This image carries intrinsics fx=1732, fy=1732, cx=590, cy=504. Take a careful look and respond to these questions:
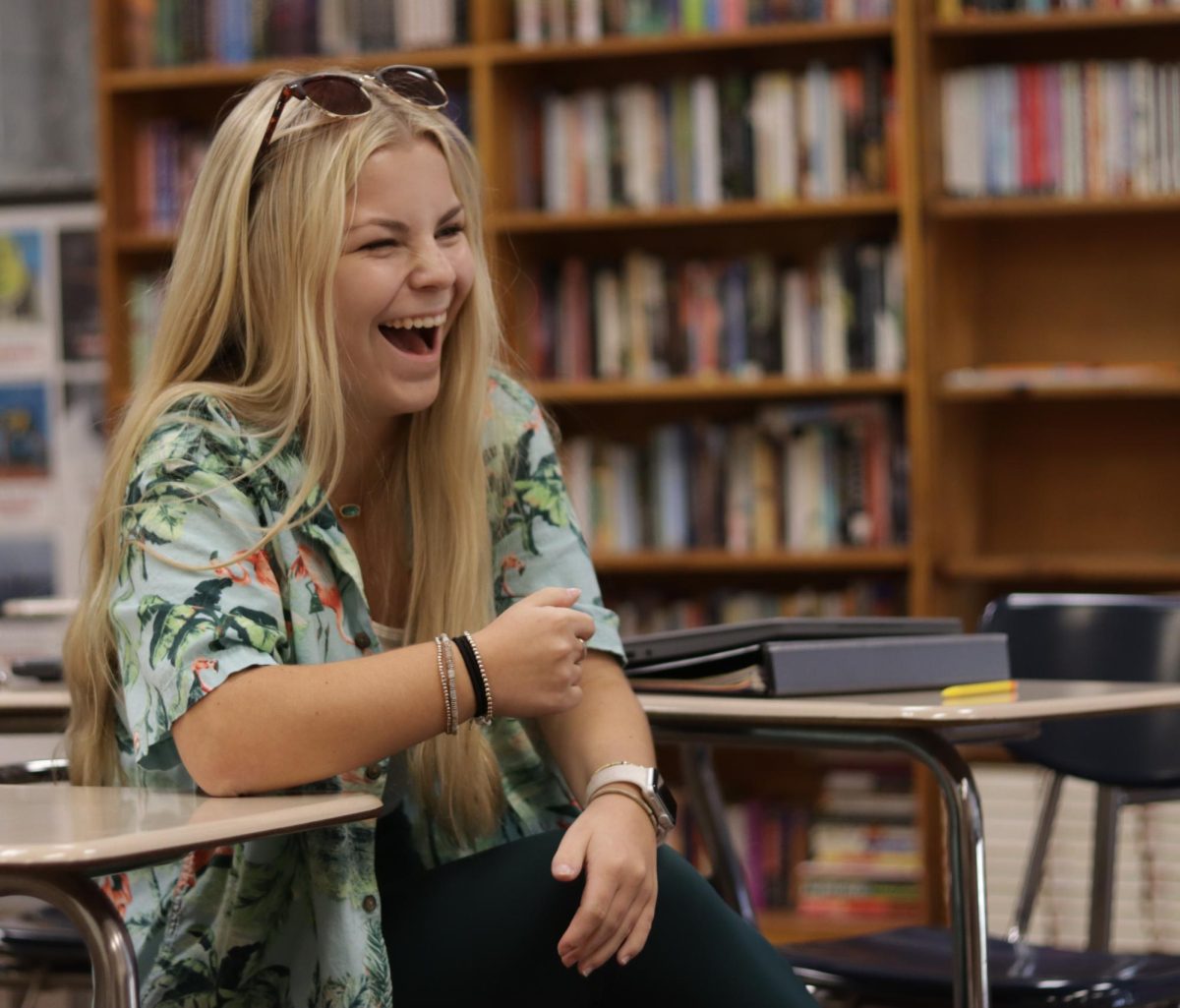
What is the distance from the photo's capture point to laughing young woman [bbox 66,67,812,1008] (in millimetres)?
1233

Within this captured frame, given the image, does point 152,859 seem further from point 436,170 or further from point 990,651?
point 990,651

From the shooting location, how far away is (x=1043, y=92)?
3.41 m

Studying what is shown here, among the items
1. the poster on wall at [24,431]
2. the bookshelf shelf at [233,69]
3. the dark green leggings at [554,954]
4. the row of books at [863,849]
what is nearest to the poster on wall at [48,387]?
the poster on wall at [24,431]

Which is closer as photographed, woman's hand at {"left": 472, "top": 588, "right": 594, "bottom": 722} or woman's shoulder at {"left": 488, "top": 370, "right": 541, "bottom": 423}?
woman's hand at {"left": 472, "top": 588, "right": 594, "bottom": 722}

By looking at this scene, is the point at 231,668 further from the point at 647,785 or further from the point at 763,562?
the point at 763,562

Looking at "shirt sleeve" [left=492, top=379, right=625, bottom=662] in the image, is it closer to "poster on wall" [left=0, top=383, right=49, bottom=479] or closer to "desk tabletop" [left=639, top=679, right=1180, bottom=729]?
"desk tabletop" [left=639, top=679, right=1180, bottom=729]

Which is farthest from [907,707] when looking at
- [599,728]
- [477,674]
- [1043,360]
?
[1043,360]

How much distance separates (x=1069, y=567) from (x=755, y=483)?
66 cm

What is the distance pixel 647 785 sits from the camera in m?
1.38

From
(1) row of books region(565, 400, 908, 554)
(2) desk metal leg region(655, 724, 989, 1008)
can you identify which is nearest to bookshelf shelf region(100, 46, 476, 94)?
(1) row of books region(565, 400, 908, 554)

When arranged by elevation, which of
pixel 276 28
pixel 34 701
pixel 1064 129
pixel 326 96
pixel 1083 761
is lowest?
pixel 1083 761

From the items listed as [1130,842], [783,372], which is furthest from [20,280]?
[1130,842]

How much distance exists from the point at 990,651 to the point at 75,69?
321 cm

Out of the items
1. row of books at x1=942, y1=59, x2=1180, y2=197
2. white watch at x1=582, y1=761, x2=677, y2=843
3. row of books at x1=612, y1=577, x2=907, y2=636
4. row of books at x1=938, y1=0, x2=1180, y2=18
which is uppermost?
row of books at x1=938, y1=0, x2=1180, y2=18
